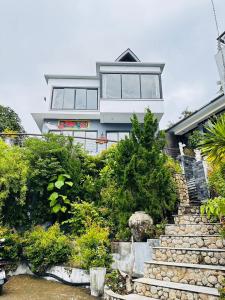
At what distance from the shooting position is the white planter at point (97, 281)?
243 inches

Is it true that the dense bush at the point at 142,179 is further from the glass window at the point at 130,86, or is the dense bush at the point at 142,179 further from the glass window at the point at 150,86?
the glass window at the point at 150,86

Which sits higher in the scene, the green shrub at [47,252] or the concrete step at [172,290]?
the green shrub at [47,252]

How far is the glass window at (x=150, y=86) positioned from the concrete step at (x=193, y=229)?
41.8ft

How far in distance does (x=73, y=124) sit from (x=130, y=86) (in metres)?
5.24

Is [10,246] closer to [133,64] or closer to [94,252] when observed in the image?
[94,252]

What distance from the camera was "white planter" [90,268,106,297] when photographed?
6.17 m

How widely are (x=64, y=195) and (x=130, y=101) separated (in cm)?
1019

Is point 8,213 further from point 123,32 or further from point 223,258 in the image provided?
point 123,32

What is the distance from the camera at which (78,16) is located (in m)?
9.27

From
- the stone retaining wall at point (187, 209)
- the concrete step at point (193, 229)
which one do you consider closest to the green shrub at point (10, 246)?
the concrete step at point (193, 229)

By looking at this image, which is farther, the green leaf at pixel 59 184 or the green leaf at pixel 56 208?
the green leaf at pixel 59 184

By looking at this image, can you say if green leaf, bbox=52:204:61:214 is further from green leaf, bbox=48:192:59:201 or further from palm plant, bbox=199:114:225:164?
palm plant, bbox=199:114:225:164

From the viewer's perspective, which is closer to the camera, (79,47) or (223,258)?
(223,258)

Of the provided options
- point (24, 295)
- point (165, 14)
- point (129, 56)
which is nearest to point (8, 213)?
point (24, 295)
